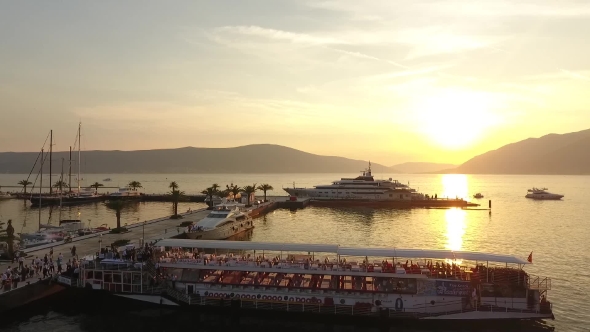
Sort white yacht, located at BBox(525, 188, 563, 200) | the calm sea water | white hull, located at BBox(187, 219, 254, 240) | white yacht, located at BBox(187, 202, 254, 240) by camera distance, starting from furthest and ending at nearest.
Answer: white yacht, located at BBox(525, 188, 563, 200)
white yacht, located at BBox(187, 202, 254, 240)
white hull, located at BBox(187, 219, 254, 240)
the calm sea water

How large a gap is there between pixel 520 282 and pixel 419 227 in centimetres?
4995

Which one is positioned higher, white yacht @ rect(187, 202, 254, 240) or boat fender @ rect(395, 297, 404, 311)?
white yacht @ rect(187, 202, 254, 240)

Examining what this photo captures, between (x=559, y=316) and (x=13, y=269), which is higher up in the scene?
(x=13, y=269)

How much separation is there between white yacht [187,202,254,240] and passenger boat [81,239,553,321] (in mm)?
21879

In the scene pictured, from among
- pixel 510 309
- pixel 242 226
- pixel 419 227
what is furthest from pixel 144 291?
pixel 419 227

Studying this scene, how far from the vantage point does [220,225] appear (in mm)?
58781

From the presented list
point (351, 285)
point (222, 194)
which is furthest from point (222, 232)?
point (222, 194)

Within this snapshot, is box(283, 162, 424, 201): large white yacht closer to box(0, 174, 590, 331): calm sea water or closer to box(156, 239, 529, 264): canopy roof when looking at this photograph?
box(0, 174, 590, 331): calm sea water

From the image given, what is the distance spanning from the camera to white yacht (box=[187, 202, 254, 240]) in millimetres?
55469

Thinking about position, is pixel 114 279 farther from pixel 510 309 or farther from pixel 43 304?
pixel 510 309

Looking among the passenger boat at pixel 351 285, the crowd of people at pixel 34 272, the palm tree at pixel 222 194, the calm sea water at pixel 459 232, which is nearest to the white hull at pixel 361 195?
the calm sea water at pixel 459 232

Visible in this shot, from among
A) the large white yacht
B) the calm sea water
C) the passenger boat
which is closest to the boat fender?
the passenger boat

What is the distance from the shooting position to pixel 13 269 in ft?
111

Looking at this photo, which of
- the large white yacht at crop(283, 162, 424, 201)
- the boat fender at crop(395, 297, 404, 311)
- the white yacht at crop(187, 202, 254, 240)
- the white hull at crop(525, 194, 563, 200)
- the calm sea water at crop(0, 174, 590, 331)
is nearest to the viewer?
the boat fender at crop(395, 297, 404, 311)
